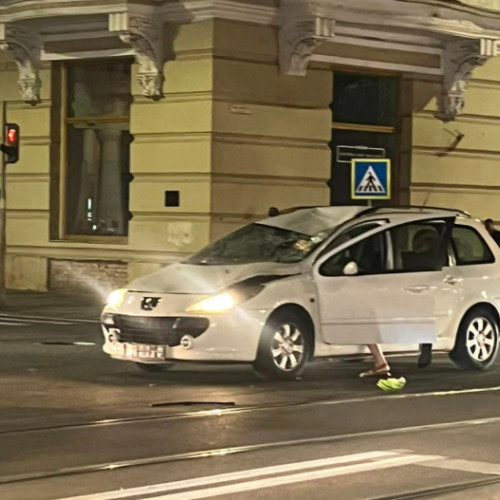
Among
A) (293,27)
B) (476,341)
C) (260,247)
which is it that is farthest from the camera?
(293,27)

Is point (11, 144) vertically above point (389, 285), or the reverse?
point (11, 144)

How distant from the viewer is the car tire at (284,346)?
12.7m

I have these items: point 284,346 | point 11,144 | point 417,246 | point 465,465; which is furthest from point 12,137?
point 465,465

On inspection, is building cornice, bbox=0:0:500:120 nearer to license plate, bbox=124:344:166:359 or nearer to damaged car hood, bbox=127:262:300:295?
damaged car hood, bbox=127:262:300:295

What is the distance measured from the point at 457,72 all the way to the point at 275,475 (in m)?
17.0

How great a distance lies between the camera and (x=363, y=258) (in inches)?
531

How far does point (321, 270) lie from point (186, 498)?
19.3 feet

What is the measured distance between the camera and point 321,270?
43.1 feet

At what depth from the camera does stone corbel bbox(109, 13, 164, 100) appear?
2155 centimetres

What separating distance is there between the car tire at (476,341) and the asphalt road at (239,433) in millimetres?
226

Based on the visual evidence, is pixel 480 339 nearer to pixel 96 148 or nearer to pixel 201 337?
pixel 201 337

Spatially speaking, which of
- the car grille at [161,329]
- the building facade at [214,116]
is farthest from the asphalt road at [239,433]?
the building facade at [214,116]

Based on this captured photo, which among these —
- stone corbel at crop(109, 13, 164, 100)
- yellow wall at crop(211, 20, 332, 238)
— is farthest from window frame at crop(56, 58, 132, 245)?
yellow wall at crop(211, 20, 332, 238)

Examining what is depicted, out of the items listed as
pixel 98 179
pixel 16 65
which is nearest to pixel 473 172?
pixel 98 179
